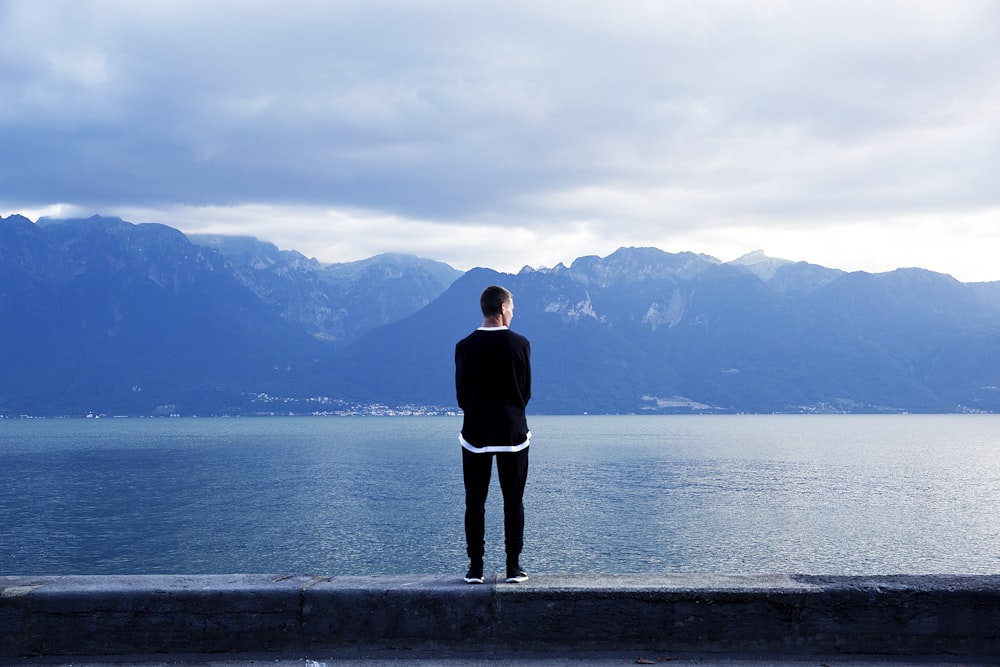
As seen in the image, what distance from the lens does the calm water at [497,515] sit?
138 ft

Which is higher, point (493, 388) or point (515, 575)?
point (493, 388)

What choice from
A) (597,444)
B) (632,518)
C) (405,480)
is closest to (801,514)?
(632,518)

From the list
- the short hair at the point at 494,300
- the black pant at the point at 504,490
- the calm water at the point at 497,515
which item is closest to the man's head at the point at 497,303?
the short hair at the point at 494,300

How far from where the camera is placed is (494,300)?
6770mm

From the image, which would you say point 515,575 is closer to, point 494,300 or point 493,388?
point 493,388

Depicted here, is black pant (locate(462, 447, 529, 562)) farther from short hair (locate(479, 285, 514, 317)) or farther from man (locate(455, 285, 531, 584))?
short hair (locate(479, 285, 514, 317))

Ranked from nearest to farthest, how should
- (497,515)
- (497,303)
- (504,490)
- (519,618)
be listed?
(519,618) → (504,490) → (497,303) → (497,515)

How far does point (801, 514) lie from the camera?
199 ft

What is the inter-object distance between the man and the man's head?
0.03m

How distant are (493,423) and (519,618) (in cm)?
142

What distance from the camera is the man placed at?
650 centimetres

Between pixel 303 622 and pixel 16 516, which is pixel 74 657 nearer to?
pixel 303 622

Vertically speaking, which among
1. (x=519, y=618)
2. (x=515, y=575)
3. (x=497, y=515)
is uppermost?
(x=515, y=575)

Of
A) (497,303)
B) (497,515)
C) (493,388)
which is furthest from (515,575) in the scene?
(497,515)
